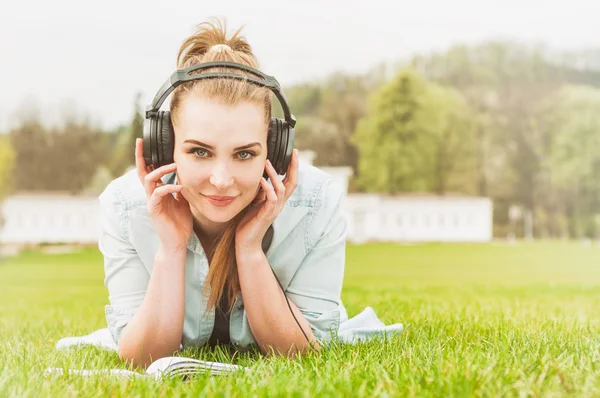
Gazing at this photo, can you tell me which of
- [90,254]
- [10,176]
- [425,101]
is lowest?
[90,254]

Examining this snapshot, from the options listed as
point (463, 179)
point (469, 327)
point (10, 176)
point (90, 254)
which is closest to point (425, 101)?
point (463, 179)

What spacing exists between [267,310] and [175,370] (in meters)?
0.42

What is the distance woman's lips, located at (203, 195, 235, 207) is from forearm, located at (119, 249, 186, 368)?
27 cm

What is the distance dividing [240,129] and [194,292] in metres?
0.75

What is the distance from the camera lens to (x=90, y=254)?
872 inches

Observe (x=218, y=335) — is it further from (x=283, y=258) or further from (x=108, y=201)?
(x=108, y=201)

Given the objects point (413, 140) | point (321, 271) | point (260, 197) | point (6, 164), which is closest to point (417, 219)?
point (413, 140)

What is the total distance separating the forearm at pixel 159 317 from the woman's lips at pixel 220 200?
10.8 inches

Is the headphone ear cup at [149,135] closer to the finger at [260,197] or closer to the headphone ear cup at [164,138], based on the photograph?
the headphone ear cup at [164,138]

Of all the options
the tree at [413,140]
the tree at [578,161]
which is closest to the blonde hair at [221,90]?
the tree at [413,140]

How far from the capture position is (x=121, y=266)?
2.52 metres

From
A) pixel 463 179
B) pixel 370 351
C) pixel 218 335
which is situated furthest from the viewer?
pixel 463 179

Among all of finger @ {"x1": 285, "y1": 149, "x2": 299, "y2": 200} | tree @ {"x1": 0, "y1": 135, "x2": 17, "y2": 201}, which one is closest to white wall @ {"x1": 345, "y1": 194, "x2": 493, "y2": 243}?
tree @ {"x1": 0, "y1": 135, "x2": 17, "y2": 201}

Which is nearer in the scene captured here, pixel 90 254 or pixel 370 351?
pixel 370 351
